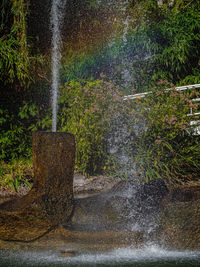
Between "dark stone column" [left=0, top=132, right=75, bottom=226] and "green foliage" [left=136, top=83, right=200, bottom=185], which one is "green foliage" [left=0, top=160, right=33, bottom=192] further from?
"green foliage" [left=136, top=83, right=200, bottom=185]

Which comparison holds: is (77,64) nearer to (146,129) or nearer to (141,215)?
(146,129)

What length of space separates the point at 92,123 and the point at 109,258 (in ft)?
8.54

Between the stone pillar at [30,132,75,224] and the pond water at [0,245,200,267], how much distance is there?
39 centimetres

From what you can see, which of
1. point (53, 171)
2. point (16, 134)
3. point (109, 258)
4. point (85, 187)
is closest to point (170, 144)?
point (85, 187)

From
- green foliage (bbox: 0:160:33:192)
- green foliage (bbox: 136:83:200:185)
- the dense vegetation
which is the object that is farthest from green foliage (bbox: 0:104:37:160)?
green foliage (bbox: 136:83:200:185)

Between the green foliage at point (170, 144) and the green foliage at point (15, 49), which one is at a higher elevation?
the green foliage at point (15, 49)

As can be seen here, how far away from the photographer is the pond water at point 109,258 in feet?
7.44

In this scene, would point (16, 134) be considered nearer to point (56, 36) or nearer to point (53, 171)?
point (56, 36)

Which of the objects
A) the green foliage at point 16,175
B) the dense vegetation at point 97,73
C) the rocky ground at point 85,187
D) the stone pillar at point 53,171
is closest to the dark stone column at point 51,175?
the stone pillar at point 53,171

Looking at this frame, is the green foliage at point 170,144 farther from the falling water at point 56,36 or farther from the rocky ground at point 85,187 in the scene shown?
the falling water at point 56,36

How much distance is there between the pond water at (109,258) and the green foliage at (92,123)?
83.3 inches

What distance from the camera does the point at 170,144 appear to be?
14.8ft

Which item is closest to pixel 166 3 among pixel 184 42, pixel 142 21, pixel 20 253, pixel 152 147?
pixel 142 21

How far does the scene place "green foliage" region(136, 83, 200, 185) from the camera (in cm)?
433
